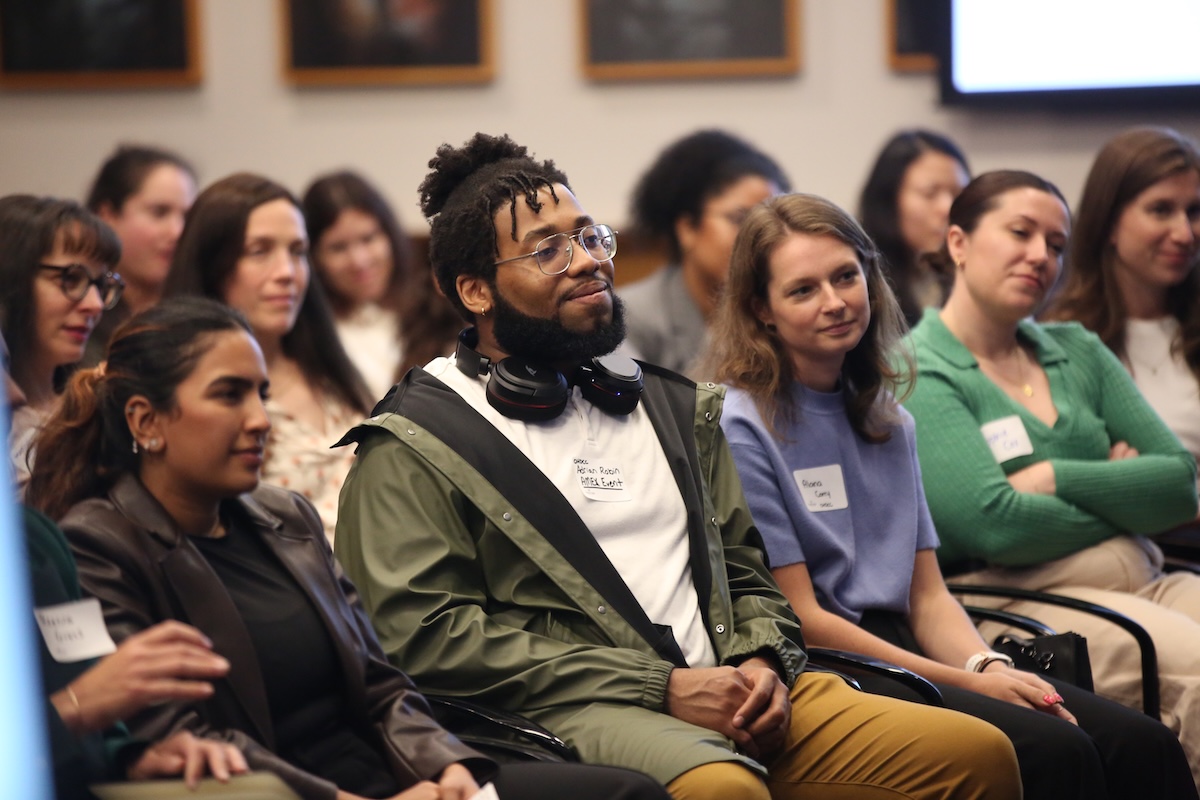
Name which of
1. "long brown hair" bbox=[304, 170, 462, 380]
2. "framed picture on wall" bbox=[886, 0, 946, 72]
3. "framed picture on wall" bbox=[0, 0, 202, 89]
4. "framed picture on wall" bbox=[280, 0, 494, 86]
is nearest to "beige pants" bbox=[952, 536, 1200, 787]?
"long brown hair" bbox=[304, 170, 462, 380]

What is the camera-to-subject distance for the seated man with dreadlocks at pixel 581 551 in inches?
90.2

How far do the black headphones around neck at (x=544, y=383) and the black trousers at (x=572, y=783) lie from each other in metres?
0.67

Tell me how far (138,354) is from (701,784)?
107 centimetres

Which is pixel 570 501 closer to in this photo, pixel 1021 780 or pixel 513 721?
pixel 513 721

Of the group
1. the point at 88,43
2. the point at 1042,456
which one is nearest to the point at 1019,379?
the point at 1042,456

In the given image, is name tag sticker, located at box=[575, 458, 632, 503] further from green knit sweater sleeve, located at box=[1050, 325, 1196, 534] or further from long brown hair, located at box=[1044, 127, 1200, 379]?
long brown hair, located at box=[1044, 127, 1200, 379]

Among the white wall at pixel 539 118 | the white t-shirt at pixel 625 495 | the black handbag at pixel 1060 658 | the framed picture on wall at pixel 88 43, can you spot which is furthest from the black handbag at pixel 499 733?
the framed picture on wall at pixel 88 43

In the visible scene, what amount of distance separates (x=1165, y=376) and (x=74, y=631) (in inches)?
121

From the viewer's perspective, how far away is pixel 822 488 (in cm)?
283

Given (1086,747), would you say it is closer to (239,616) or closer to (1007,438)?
(1007,438)

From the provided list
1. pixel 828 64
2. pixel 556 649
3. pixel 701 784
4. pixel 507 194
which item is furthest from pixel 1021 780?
pixel 828 64

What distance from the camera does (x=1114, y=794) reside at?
263 cm

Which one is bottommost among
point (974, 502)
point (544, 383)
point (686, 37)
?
point (974, 502)

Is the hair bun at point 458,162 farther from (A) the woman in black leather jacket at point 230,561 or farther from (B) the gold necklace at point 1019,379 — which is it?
(B) the gold necklace at point 1019,379
